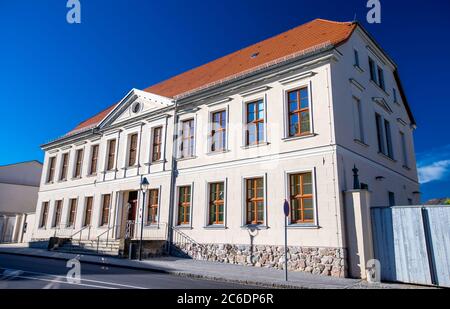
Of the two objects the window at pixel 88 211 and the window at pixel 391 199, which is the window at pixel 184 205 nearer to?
the window at pixel 88 211

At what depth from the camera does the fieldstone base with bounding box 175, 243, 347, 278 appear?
1147 centimetres

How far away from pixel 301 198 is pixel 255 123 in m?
4.24

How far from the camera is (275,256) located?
13.0 metres

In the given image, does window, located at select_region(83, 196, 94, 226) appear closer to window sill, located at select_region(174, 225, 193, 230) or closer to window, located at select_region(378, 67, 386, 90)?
window sill, located at select_region(174, 225, 193, 230)

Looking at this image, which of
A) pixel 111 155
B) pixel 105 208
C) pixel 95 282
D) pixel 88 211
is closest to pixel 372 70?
pixel 95 282

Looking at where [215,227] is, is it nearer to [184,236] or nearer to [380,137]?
[184,236]

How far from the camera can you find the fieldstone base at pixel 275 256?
11469mm

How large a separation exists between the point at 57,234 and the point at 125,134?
Answer: 31.4 ft

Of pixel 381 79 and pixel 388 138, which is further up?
pixel 381 79

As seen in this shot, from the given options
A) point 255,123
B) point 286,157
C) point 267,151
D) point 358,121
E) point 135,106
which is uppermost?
point 135,106

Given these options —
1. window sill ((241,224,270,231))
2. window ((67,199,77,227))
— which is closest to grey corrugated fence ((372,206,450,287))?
window sill ((241,224,270,231))

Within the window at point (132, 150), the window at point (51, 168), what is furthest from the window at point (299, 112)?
the window at point (51, 168)

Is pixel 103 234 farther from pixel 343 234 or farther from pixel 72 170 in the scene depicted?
pixel 343 234

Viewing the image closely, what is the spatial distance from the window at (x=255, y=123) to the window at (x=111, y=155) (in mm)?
10759
